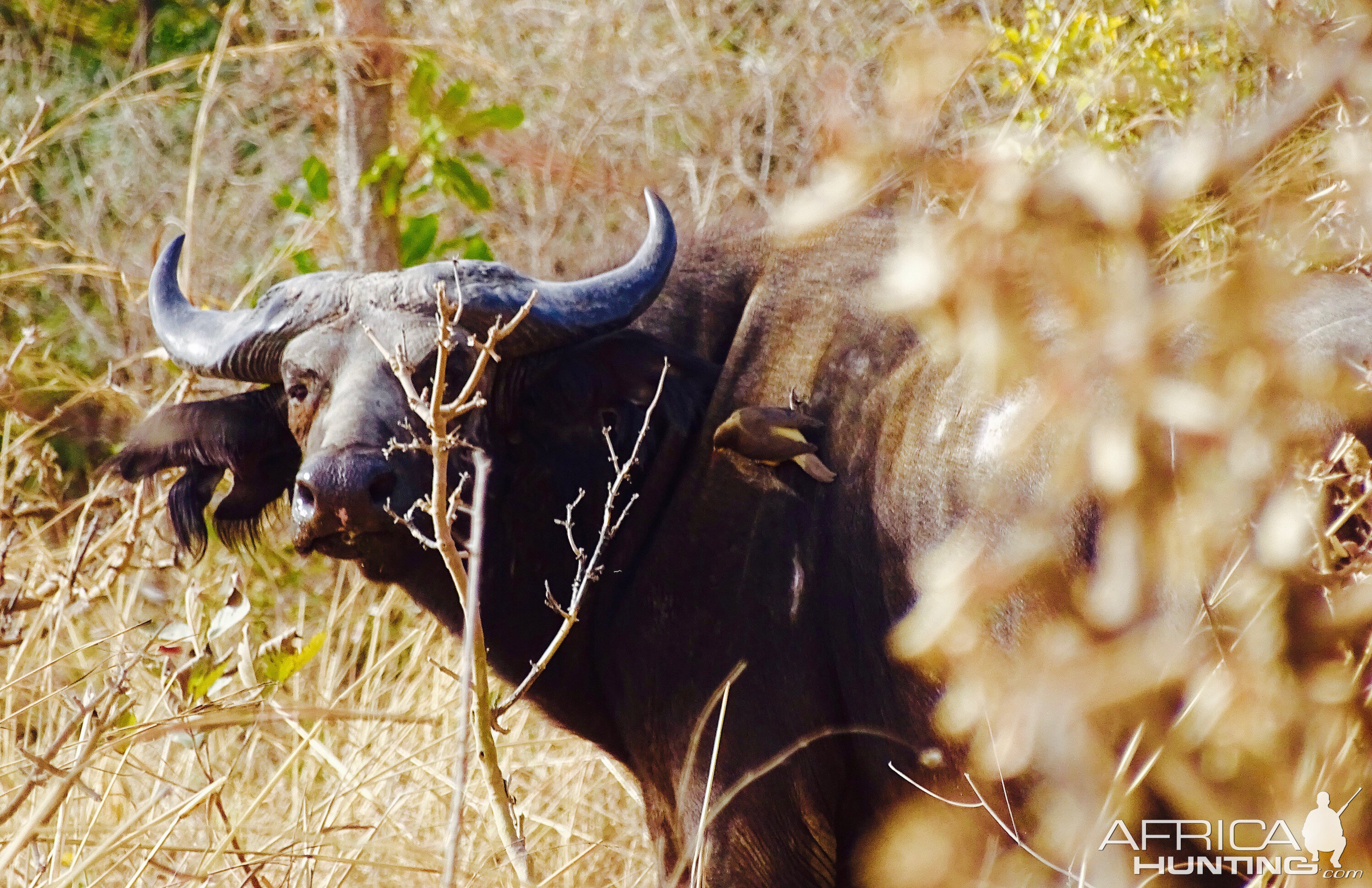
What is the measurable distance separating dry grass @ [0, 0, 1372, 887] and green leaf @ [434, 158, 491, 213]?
43cm

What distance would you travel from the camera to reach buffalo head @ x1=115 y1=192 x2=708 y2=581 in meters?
2.85

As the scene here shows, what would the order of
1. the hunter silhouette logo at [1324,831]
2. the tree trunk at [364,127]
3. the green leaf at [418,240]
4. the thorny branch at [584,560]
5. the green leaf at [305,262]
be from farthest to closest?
1. the tree trunk at [364,127]
2. the green leaf at [418,240]
3. the green leaf at [305,262]
4. the thorny branch at [584,560]
5. the hunter silhouette logo at [1324,831]

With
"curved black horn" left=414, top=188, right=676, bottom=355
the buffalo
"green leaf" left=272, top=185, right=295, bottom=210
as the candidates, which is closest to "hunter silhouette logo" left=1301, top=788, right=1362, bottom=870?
the buffalo

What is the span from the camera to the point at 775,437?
9.61ft

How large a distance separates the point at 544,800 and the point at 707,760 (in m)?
1.30

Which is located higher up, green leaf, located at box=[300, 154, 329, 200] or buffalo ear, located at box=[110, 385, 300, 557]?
green leaf, located at box=[300, 154, 329, 200]

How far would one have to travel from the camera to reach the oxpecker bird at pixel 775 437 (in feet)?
9.52

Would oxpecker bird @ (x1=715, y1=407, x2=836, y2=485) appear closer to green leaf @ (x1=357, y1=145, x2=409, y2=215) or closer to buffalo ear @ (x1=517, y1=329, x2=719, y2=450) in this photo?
buffalo ear @ (x1=517, y1=329, x2=719, y2=450)

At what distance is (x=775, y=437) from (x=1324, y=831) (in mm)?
1653

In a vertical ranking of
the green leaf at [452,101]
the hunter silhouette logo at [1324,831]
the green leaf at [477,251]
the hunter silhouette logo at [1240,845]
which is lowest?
the hunter silhouette logo at [1240,845]

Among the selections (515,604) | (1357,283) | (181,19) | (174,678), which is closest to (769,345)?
(515,604)

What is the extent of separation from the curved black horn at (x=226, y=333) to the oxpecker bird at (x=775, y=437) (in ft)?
3.68

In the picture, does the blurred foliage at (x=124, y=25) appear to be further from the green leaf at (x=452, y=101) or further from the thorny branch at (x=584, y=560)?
the thorny branch at (x=584, y=560)

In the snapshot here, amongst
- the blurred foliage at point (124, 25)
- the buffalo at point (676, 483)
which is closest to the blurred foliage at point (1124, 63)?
the buffalo at point (676, 483)
